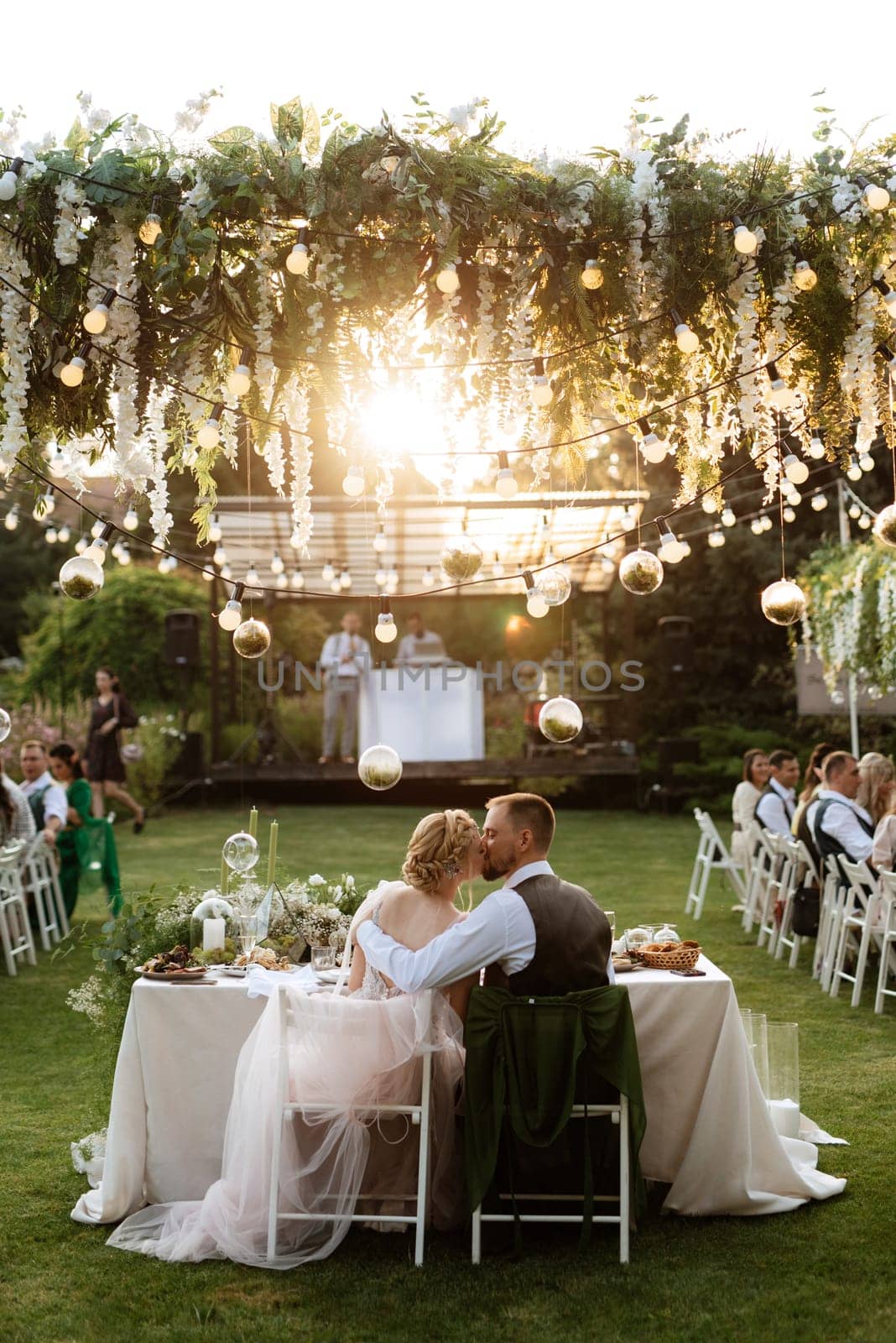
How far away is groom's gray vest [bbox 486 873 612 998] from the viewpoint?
395 centimetres

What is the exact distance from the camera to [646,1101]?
4297mm

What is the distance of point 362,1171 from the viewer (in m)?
4.01

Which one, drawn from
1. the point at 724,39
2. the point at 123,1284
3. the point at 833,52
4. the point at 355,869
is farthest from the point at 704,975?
the point at 355,869

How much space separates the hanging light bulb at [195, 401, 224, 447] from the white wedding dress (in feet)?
5.64

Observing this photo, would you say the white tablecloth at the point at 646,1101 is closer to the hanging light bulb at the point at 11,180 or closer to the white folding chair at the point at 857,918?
the hanging light bulb at the point at 11,180

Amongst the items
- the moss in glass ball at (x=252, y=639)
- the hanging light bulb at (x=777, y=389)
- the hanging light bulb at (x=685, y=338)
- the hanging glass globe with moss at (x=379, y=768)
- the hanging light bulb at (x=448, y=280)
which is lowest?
the hanging glass globe with moss at (x=379, y=768)

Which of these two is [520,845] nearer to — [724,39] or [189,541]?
[724,39]

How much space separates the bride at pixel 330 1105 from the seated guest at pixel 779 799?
5.89 m

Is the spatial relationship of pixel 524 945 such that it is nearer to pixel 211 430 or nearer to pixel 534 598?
pixel 534 598

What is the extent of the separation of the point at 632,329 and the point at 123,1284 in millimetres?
3313

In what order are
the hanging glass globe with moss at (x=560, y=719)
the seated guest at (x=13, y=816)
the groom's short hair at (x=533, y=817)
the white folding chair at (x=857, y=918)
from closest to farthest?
the groom's short hair at (x=533, y=817), the hanging glass globe with moss at (x=560, y=719), the white folding chair at (x=857, y=918), the seated guest at (x=13, y=816)

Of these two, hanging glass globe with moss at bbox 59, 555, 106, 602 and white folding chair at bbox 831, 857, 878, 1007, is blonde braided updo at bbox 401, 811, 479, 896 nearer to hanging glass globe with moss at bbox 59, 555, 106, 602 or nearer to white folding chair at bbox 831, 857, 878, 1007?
hanging glass globe with moss at bbox 59, 555, 106, 602

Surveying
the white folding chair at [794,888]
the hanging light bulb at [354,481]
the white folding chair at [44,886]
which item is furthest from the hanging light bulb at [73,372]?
the white folding chair at [794,888]

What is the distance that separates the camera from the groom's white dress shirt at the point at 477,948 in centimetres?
392
